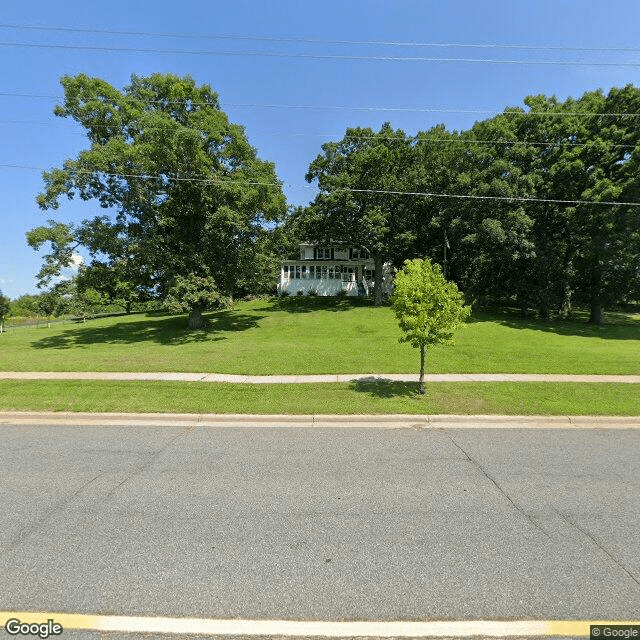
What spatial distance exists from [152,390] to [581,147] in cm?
2836

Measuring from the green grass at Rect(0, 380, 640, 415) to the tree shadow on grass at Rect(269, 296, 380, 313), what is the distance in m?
22.1

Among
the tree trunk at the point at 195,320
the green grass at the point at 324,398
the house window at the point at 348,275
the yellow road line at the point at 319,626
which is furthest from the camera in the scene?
the house window at the point at 348,275

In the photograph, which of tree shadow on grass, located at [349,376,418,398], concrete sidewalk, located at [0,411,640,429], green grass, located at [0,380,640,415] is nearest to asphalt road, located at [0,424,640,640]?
concrete sidewalk, located at [0,411,640,429]

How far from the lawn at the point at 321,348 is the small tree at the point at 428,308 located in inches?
116

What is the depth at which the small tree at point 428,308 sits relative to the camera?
8469 mm

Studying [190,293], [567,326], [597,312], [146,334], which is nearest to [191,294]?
[190,293]

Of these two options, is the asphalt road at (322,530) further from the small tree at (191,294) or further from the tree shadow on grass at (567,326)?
the tree shadow on grass at (567,326)

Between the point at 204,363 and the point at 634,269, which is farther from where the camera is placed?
the point at 634,269

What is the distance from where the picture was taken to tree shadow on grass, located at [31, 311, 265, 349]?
18.2 metres

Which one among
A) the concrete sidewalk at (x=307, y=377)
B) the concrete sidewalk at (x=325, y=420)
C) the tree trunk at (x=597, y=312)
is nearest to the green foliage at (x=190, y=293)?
the concrete sidewalk at (x=307, y=377)

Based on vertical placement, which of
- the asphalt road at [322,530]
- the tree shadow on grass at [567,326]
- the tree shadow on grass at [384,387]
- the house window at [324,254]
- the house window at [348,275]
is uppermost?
the house window at [324,254]

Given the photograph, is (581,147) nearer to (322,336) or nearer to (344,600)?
(322,336)

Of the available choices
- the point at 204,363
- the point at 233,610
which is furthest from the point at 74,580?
the point at 204,363

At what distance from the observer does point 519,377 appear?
10.6m
